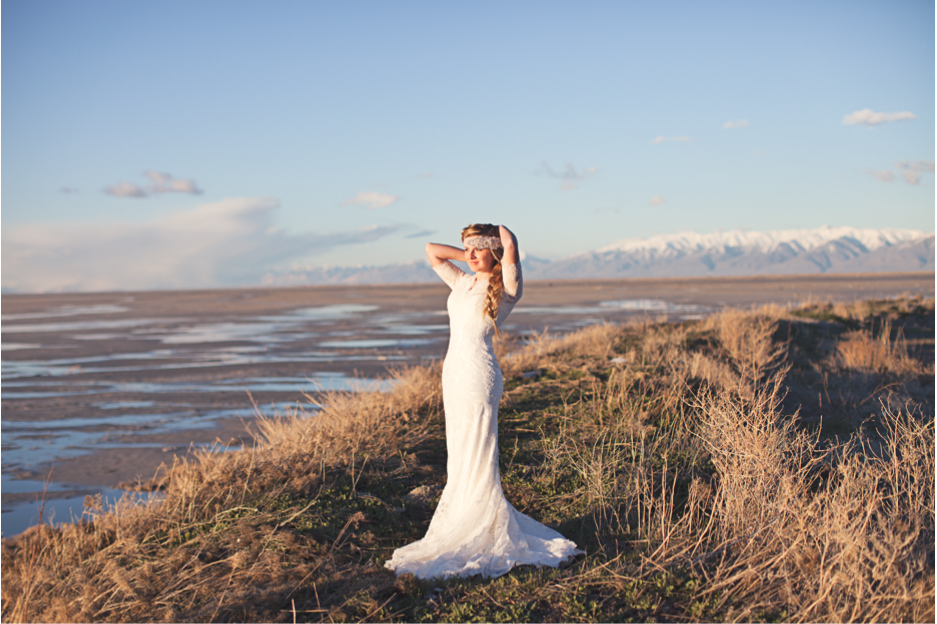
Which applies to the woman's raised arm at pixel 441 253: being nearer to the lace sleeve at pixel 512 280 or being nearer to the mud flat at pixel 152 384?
the lace sleeve at pixel 512 280

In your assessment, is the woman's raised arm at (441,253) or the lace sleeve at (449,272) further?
the lace sleeve at (449,272)

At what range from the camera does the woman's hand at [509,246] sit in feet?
16.1

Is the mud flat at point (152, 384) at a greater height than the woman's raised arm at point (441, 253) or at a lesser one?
lesser

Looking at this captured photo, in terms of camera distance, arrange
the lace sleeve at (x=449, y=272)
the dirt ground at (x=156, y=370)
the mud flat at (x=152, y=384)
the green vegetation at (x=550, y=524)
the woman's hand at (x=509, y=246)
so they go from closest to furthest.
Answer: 1. the green vegetation at (x=550, y=524)
2. the woman's hand at (x=509, y=246)
3. the lace sleeve at (x=449, y=272)
4. the mud flat at (x=152, y=384)
5. the dirt ground at (x=156, y=370)

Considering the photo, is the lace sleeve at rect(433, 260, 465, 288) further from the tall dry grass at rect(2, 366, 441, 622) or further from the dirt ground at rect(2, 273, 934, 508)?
the dirt ground at rect(2, 273, 934, 508)

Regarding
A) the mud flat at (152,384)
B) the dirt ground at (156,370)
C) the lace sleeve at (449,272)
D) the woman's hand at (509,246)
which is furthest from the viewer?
the dirt ground at (156,370)

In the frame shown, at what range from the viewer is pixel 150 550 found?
6.07 meters

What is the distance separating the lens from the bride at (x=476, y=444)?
515 cm

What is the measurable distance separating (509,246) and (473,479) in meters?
1.83

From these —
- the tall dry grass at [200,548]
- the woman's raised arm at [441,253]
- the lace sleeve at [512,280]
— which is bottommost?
the tall dry grass at [200,548]

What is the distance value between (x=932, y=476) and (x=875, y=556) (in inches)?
77.2

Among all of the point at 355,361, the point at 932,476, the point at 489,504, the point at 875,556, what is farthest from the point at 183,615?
the point at 355,361

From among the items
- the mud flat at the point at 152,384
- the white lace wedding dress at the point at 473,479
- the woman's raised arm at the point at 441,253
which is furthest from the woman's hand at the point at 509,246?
the mud flat at the point at 152,384

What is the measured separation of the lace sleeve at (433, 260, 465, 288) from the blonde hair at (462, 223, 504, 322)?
35 cm
